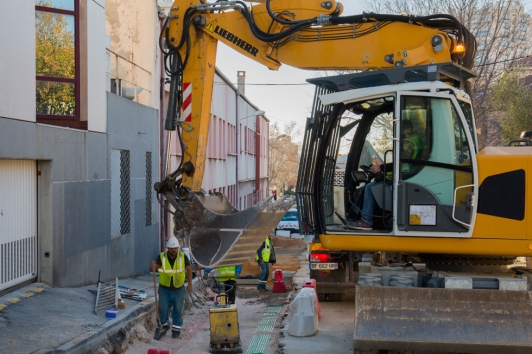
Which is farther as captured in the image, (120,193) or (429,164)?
(120,193)

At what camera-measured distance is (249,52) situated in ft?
32.8

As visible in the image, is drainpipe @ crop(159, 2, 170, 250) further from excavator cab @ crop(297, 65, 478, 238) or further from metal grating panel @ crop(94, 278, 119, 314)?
excavator cab @ crop(297, 65, 478, 238)

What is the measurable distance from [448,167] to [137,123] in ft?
34.5

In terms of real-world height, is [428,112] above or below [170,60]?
below

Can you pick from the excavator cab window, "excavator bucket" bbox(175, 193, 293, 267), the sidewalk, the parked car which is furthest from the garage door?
the parked car

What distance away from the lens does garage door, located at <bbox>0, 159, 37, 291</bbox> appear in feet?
37.0

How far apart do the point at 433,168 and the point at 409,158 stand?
283 mm

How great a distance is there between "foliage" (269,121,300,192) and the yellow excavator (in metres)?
65.8

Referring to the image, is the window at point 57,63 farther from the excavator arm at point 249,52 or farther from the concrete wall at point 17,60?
the excavator arm at point 249,52

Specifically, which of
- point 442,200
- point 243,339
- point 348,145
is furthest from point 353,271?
point 442,200

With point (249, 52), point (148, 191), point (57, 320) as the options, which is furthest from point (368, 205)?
point (148, 191)

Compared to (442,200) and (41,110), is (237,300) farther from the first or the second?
(442,200)

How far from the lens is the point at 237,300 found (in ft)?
55.8

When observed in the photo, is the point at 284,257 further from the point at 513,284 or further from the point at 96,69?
the point at 513,284
